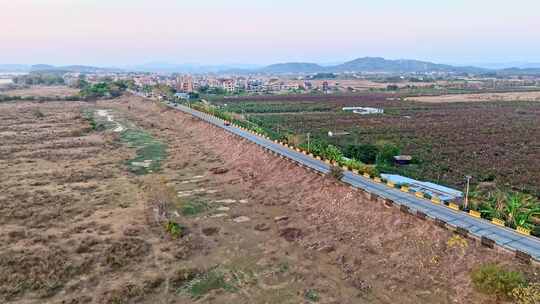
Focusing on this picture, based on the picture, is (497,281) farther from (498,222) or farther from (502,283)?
(498,222)

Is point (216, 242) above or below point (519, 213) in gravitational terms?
below

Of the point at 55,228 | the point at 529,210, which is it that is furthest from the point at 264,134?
the point at 529,210

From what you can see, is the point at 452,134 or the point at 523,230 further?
the point at 452,134

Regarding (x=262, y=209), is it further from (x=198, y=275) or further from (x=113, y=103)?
(x=113, y=103)

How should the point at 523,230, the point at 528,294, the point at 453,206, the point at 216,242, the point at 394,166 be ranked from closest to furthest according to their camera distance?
1. the point at 528,294
2. the point at 523,230
3. the point at 216,242
4. the point at 453,206
5. the point at 394,166

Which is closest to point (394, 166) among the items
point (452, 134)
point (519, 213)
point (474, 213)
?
point (474, 213)

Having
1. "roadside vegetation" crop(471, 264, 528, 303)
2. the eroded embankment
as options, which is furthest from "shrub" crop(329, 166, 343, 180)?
"roadside vegetation" crop(471, 264, 528, 303)
